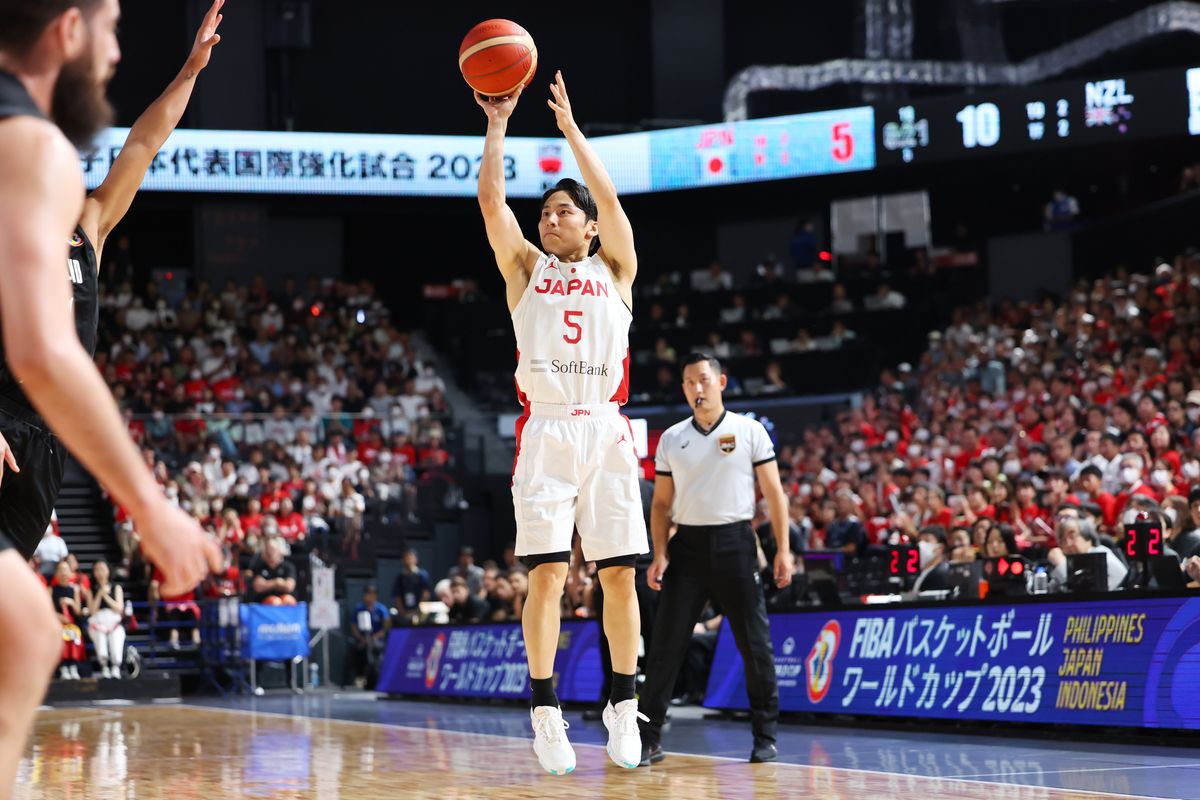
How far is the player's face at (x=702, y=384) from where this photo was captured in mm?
8523

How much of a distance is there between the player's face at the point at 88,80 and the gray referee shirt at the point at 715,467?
5675mm

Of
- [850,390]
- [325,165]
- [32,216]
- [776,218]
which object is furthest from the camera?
[776,218]

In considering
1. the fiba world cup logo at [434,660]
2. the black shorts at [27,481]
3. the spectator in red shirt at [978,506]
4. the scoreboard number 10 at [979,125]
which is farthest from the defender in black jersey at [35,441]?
the scoreboard number 10 at [979,125]

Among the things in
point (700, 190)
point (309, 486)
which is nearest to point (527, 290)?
point (309, 486)

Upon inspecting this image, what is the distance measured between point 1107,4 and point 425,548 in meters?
18.2

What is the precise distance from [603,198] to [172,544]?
406 cm

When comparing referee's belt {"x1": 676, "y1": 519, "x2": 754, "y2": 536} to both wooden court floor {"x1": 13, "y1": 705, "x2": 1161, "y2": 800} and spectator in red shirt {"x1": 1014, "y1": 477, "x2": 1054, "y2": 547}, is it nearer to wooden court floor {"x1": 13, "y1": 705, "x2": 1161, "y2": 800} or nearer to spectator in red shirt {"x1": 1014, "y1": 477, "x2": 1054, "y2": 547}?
wooden court floor {"x1": 13, "y1": 705, "x2": 1161, "y2": 800}

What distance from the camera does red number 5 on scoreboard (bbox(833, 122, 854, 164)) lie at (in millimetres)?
26100

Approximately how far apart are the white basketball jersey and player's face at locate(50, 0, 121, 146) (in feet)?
11.8

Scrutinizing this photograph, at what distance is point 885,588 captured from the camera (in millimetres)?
12305

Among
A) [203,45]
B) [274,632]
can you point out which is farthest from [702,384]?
[274,632]

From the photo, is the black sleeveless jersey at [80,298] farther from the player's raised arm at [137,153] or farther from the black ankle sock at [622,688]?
the black ankle sock at [622,688]

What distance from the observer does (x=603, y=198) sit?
6590 mm

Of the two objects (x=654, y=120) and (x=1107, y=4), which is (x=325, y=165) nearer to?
(x=654, y=120)
